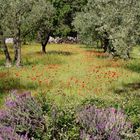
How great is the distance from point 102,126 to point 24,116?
4.45 ft

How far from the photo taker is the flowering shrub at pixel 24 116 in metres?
6.99

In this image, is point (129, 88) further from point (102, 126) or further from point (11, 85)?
point (102, 126)

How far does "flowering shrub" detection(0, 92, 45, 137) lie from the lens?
699cm

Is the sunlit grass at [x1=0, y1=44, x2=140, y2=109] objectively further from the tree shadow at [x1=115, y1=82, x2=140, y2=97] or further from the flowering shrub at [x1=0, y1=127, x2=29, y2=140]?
the flowering shrub at [x1=0, y1=127, x2=29, y2=140]

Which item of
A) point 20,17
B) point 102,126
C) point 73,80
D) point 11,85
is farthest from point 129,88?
point 102,126

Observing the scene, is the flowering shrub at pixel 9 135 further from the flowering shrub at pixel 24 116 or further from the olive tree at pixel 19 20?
the olive tree at pixel 19 20

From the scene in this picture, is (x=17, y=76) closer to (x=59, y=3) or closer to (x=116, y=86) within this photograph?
(x=116, y=86)

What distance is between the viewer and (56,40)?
8581cm

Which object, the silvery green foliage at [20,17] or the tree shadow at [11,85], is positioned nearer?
the tree shadow at [11,85]

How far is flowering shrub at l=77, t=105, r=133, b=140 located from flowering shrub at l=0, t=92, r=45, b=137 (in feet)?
2.36

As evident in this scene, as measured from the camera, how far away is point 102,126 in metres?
6.65

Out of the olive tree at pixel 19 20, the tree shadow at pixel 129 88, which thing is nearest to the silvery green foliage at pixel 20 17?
the olive tree at pixel 19 20

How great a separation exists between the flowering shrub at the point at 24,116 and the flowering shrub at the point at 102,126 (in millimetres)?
719

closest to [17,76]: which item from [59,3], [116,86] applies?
[116,86]
